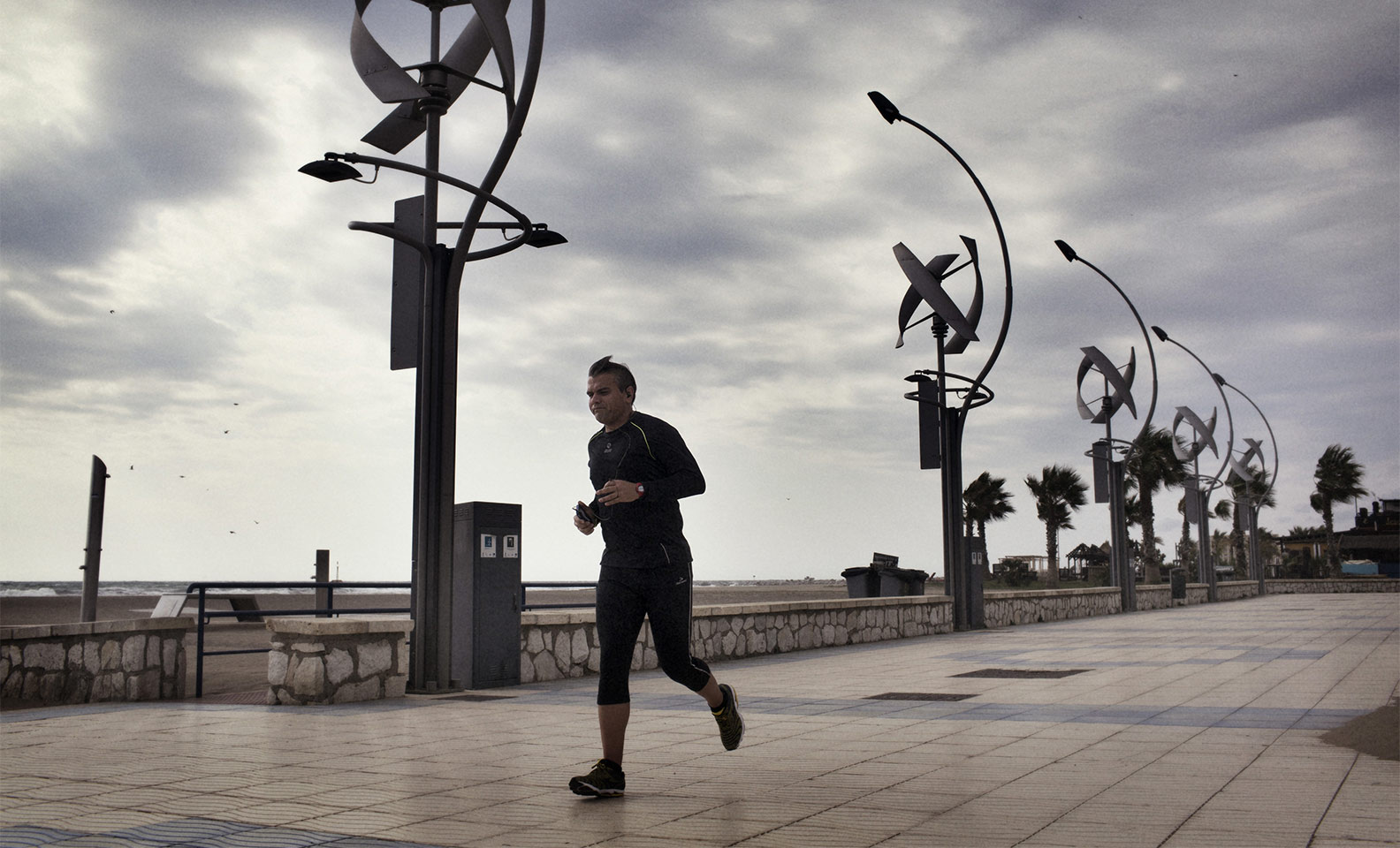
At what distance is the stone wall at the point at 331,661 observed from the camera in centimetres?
842

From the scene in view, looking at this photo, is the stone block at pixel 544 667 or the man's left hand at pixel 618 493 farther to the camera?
the stone block at pixel 544 667

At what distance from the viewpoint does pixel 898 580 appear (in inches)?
839

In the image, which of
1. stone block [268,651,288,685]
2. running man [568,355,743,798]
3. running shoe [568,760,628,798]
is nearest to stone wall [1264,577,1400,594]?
stone block [268,651,288,685]

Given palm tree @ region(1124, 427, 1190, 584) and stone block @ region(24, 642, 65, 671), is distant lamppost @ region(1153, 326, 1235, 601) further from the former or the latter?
stone block @ region(24, 642, 65, 671)

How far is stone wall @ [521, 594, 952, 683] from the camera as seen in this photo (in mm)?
10531

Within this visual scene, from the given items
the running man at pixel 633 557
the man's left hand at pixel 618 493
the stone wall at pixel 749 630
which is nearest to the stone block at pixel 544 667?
the stone wall at pixel 749 630

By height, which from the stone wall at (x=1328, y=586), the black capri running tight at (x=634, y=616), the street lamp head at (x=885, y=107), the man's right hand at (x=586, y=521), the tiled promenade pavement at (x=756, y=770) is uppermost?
the street lamp head at (x=885, y=107)

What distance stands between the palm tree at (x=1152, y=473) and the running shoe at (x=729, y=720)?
53.3 metres

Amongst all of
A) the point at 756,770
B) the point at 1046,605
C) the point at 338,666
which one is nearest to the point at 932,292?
the point at 1046,605

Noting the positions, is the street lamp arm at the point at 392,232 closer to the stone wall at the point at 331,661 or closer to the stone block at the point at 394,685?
the stone wall at the point at 331,661

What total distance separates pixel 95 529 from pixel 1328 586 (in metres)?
60.5

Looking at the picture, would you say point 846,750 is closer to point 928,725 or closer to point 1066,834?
point 928,725

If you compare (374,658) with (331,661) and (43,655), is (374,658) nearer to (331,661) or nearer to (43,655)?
(331,661)

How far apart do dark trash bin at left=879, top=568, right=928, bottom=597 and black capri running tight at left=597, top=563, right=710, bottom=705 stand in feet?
55.8
